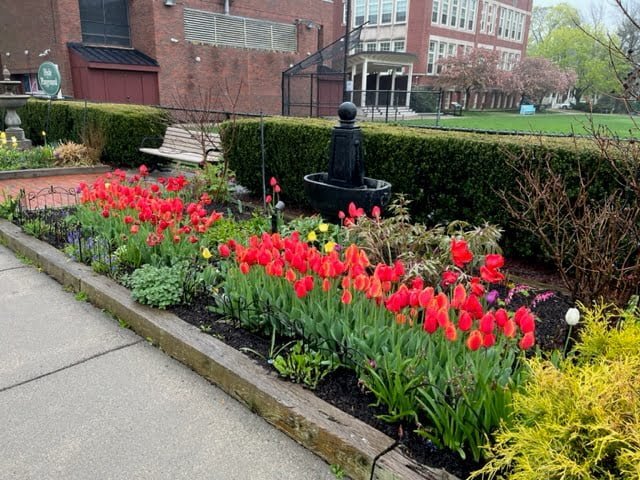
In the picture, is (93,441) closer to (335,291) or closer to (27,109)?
(335,291)

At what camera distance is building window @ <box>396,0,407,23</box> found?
45.6m

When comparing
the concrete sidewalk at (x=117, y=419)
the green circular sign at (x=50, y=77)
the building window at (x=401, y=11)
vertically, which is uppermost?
the building window at (x=401, y=11)

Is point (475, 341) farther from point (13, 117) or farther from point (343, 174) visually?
point (13, 117)

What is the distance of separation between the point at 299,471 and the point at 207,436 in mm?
533

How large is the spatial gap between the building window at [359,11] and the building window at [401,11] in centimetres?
381

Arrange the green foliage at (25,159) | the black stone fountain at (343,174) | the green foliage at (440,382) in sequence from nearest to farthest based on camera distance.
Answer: the green foliage at (440,382) → the black stone fountain at (343,174) → the green foliage at (25,159)

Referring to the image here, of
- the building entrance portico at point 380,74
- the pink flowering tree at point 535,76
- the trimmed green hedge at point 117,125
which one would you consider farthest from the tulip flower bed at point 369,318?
the pink flowering tree at point 535,76

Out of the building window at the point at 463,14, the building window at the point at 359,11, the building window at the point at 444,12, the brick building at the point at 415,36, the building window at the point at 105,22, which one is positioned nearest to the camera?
the building window at the point at 105,22

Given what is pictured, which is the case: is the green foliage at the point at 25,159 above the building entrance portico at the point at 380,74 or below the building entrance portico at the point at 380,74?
below

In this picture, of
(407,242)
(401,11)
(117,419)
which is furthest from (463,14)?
(117,419)

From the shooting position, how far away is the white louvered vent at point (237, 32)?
26547 mm

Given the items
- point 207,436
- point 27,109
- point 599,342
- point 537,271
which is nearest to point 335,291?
point 207,436

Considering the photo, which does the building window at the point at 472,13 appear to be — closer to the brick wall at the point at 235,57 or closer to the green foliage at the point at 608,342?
the brick wall at the point at 235,57

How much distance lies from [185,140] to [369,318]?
7.98 m
